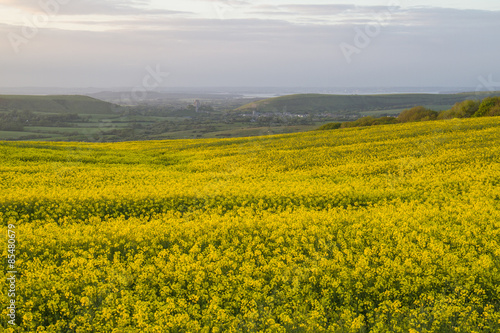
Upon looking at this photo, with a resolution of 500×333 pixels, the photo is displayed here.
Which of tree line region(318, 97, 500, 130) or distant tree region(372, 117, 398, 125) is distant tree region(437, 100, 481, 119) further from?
distant tree region(372, 117, 398, 125)

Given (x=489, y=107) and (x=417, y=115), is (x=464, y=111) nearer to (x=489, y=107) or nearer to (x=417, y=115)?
(x=489, y=107)

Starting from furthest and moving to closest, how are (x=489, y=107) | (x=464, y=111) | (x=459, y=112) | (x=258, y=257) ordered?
(x=459, y=112) → (x=464, y=111) → (x=489, y=107) → (x=258, y=257)

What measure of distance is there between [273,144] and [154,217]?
26.7 meters

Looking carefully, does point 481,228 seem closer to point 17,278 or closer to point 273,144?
point 17,278

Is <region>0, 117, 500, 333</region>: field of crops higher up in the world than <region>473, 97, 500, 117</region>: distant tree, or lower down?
lower down

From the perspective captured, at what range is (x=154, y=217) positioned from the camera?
16.2 m

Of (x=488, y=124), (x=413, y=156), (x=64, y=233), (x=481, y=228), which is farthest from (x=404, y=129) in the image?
(x=64, y=233)

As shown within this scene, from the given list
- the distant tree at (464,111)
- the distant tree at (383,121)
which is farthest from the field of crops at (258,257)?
the distant tree at (383,121)

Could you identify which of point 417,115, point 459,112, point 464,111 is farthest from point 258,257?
point 417,115

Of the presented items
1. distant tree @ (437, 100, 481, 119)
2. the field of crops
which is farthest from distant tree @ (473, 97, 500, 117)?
the field of crops

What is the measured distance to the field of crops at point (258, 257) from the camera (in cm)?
755

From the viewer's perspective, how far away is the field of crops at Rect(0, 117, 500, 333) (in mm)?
7547

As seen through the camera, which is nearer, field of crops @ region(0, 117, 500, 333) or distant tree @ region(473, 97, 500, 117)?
field of crops @ region(0, 117, 500, 333)

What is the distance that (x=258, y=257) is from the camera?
10.3 m
